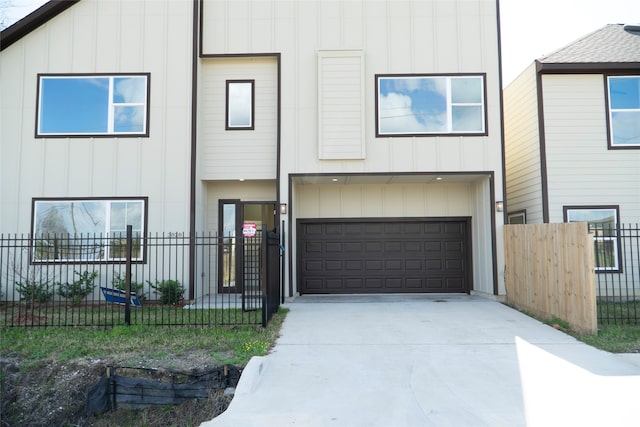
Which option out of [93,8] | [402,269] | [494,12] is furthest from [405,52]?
[93,8]

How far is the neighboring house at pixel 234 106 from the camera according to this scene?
37.1 feet

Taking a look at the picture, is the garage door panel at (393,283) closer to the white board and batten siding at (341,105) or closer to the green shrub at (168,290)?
the white board and batten siding at (341,105)

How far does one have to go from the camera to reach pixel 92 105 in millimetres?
11484

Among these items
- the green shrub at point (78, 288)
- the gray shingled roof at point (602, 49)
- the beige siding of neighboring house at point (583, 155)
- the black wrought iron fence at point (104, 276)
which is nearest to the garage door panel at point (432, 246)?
the beige siding of neighboring house at point (583, 155)

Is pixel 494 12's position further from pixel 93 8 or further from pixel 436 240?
pixel 93 8

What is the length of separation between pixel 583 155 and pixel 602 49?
9.70ft

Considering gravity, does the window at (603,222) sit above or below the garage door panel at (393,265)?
above

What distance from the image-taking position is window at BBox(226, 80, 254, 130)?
12016 mm

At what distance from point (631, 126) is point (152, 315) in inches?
457

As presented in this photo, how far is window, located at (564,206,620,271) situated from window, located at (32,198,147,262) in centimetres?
999

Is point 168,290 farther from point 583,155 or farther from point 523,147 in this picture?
point 583,155

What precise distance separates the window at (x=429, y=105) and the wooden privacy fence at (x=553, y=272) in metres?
2.75

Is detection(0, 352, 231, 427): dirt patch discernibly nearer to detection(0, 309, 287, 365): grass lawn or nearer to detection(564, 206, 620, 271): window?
detection(0, 309, 287, 365): grass lawn

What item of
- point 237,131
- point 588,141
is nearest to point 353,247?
point 237,131
